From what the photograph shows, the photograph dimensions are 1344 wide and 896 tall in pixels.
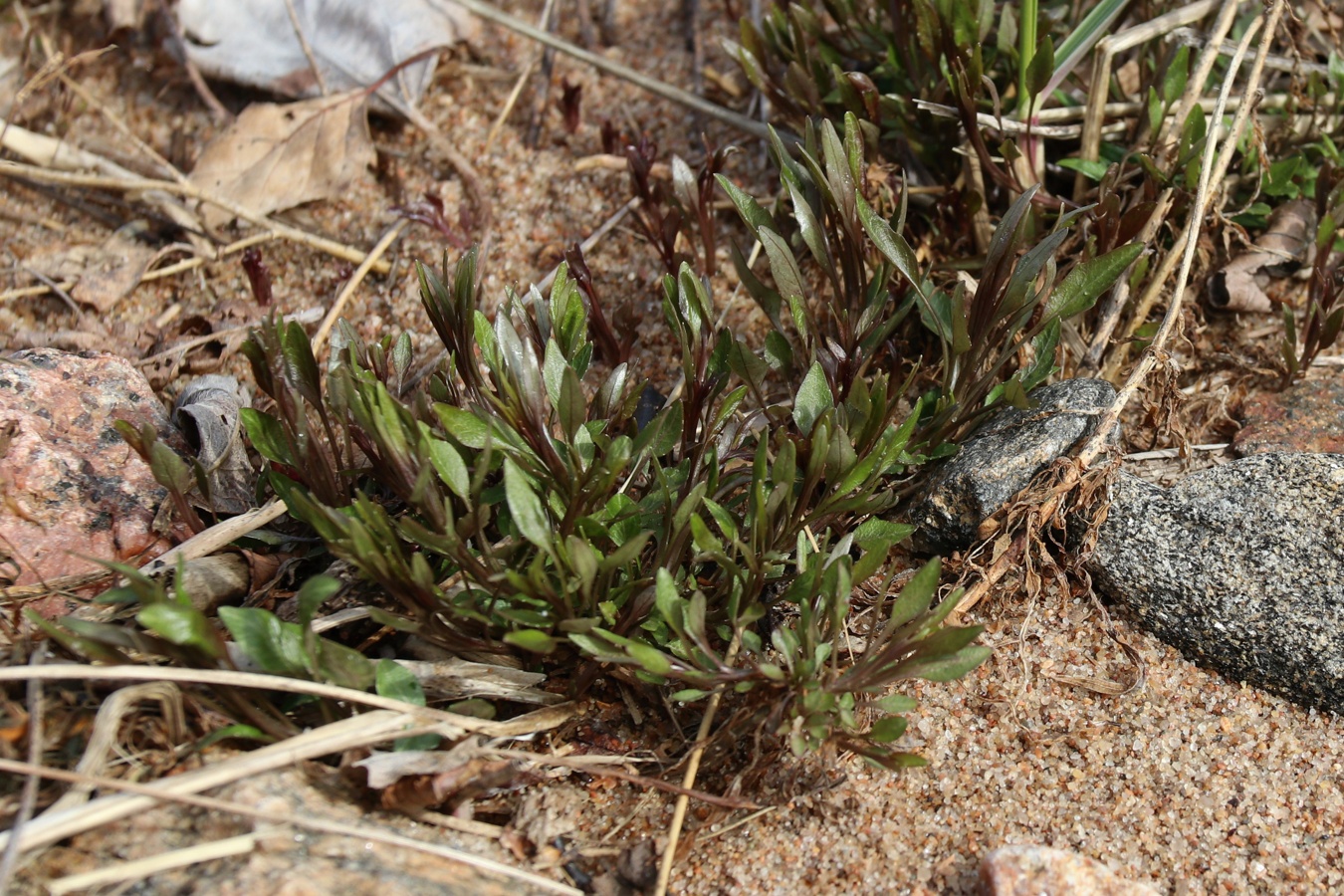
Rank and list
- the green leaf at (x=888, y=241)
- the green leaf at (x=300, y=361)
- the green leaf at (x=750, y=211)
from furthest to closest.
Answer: the green leaf at (x=750, y=211) → the green leaf at (x=888, y=241) → the green leaf at (x=300, y=361)

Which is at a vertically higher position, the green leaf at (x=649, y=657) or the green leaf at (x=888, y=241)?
the green leaf at (x=888, y=241)

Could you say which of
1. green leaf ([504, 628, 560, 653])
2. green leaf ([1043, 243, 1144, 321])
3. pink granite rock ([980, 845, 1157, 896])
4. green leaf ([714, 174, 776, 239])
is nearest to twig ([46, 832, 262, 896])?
green leaf ([504, 628, 560, 653])

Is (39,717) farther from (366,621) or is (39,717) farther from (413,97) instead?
(413,97)

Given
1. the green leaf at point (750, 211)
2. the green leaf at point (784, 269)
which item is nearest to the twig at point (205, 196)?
the green leaf at point (750, 211)

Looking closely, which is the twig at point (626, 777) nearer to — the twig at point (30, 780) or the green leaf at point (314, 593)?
the green leaf at point (314, 593)

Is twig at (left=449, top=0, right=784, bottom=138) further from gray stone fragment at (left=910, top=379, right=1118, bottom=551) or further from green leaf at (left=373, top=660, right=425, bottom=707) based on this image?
green leaf at (left=373, top=660, right=425, bottom=707)

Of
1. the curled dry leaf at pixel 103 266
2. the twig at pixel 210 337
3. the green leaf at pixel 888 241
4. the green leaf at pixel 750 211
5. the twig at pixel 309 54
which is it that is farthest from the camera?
the twig at pixel 309 54

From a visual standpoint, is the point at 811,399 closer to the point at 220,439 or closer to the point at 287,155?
the point at 220,439
